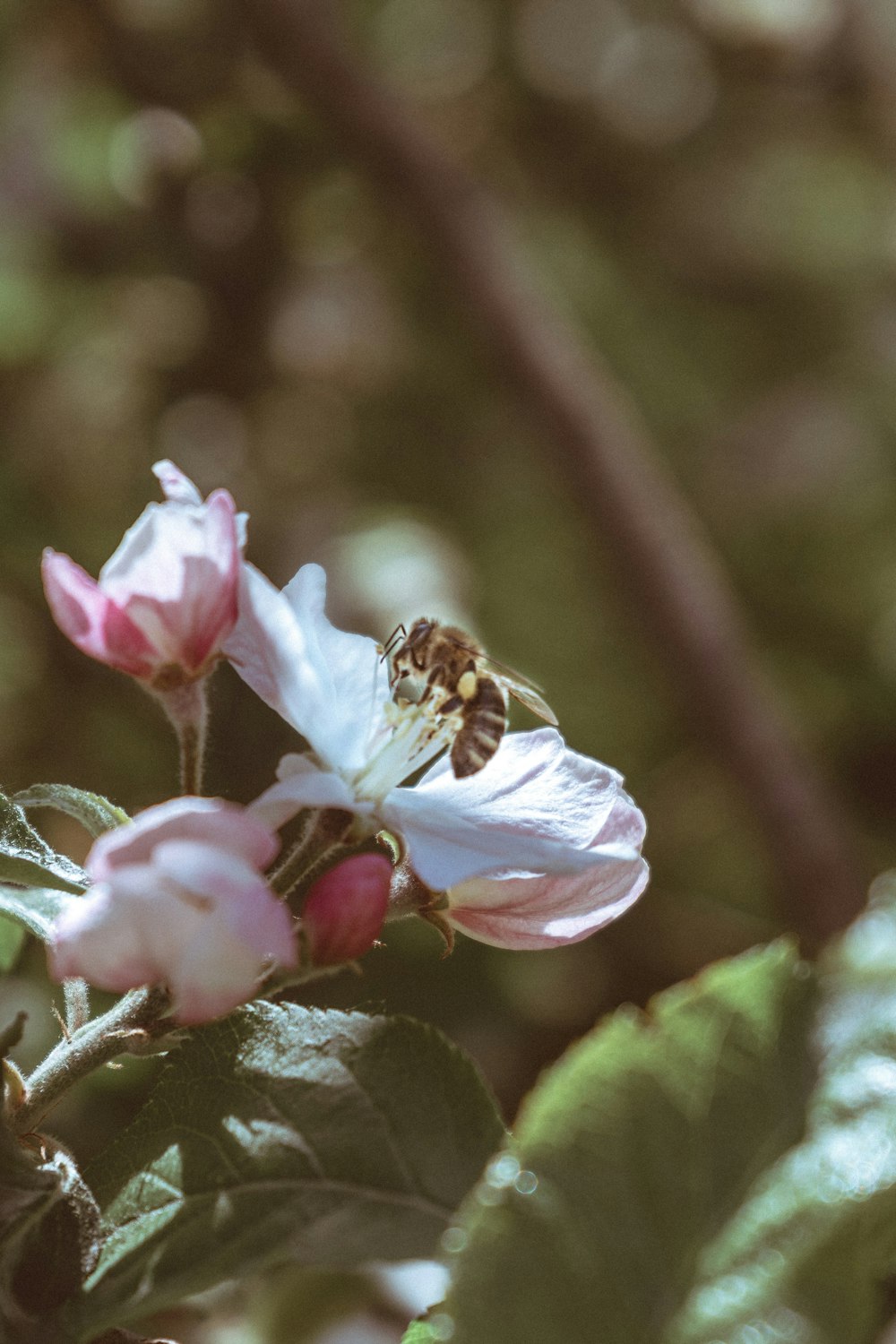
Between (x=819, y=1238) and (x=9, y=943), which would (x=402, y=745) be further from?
(x=819, y=1238)

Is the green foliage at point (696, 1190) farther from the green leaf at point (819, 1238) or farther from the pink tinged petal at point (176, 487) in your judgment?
the pink tinged petal at point (176, 487)

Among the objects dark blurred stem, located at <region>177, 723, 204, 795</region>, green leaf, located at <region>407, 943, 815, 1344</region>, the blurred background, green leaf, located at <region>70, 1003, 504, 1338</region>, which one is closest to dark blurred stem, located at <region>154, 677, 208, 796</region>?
dark blurred stem, located at <region>177, 723, 204, 795</region>

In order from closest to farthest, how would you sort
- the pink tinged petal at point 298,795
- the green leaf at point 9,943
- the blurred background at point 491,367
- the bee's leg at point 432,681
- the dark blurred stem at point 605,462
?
the pink tinged petal at point 298,795
the green leaf at point 9,943
the bee's leg at point 432,681
the dark blurred stem at point 605,462
the blurred background at point 491,367

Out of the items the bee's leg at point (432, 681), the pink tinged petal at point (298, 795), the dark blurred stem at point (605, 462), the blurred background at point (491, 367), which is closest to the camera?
the pink tinged petal at point (298, 795)

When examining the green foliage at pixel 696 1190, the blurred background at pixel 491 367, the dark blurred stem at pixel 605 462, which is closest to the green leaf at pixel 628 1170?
the green foliage at pixel 696 1190

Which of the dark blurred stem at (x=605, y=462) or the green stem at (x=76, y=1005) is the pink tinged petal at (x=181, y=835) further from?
the dark blurred stem at (x=605, y=462)

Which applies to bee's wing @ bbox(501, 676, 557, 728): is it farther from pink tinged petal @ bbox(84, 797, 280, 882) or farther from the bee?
pink tinged petal @ bbox(84, 797, 280, 882)

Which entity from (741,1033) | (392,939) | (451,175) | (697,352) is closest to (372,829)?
(741,1033)

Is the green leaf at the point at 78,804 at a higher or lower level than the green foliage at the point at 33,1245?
higher

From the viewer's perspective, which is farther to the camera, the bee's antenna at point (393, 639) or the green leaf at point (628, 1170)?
the bee's antenna at point (393, 639)
